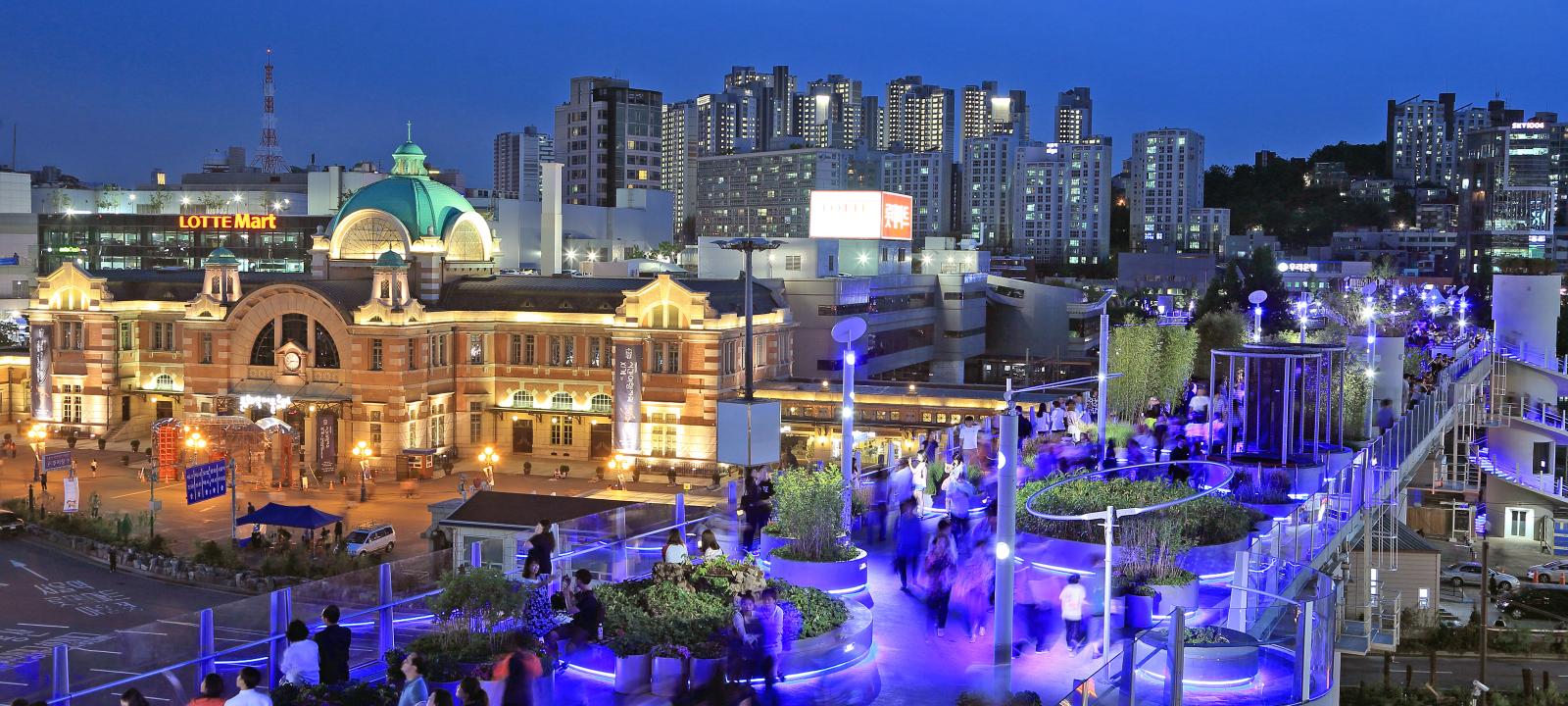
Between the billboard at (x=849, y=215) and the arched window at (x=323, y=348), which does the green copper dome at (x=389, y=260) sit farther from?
the billboard at (x=849, y=215)

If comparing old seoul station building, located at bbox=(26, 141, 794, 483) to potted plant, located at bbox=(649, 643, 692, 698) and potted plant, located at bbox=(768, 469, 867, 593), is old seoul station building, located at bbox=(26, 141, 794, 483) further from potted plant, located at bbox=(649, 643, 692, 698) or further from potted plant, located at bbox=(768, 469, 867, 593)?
potted plant, located at bbox=(649, 643, 692, 698)

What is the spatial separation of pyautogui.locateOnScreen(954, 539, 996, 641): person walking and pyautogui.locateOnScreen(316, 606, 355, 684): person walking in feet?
25.9

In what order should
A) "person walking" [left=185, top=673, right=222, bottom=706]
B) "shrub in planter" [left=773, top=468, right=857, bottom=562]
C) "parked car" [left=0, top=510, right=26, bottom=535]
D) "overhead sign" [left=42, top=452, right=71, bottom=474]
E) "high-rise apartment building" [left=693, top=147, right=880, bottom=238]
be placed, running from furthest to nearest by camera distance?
"high-rise apartment building" [left=693, top=147, right=880, bottom=238] < "overhead sign" [left=42, top=452, right=71, bottom=474] < "parked car" [left=0, top=510, right=26, bottom=535] < "shrub in planter" [left=773, top=468, right=857, bottom=562] < "person walking" [left=185, top=673, right=222, bottom=706]

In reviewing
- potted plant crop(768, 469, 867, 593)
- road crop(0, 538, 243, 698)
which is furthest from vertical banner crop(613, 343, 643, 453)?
potted plant crop(768, 469, 867, 593)

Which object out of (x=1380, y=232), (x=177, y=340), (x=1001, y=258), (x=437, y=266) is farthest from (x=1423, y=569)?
(x=1380, y=232)

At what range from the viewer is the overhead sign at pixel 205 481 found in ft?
154

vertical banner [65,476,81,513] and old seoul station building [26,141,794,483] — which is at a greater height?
old seoul station building [26,141,794,483]

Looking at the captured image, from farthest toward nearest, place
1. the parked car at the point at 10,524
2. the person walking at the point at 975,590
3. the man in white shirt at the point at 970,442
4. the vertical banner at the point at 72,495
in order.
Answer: the vertical banner at the point at 72,495 < the parked car at the point at 10,524 < the man in white shirt at the point at 970,442 < the person walking at the point at 975,590

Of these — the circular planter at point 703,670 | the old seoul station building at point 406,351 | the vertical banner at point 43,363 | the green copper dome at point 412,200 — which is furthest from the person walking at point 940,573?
the vertical banner at point 43,363

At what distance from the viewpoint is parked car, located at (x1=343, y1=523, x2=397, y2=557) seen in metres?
45.3

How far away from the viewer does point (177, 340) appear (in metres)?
68.1

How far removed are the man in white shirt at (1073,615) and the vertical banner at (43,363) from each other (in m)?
62.9

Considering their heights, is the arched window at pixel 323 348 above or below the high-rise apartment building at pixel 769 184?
below

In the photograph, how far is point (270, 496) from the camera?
182 feet
